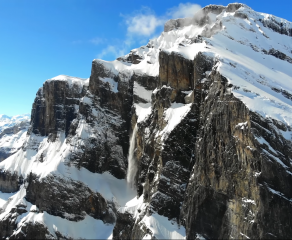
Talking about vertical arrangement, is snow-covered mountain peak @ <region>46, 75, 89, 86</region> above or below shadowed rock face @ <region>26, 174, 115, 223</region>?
above

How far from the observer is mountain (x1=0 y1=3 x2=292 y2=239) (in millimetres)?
50312

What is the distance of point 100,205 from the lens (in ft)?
287

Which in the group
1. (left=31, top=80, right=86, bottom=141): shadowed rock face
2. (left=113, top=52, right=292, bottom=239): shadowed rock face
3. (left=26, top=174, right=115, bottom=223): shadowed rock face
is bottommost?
(left=26, top=174, right=115, bottom=223): shadowed rock face

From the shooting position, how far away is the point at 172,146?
230 ft

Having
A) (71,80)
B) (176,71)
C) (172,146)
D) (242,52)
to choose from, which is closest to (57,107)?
(71,80)

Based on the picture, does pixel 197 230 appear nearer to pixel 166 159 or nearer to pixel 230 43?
pixel 166 159

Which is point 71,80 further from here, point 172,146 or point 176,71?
point 172,146

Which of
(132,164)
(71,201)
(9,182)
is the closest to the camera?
(71,201)

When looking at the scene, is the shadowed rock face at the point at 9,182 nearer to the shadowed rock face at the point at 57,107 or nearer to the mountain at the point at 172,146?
the mountain at the point at 172,146

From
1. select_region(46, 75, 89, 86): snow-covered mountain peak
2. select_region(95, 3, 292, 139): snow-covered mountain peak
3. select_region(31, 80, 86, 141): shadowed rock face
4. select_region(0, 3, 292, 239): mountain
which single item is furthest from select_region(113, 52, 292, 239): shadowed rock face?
select_region(46, 75, 89, 86): snow-covered mountain peak

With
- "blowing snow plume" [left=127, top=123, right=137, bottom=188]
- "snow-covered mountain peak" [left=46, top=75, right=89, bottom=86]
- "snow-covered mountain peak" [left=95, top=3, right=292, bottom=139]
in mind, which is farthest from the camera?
"snow-covered mountain peak" [left=46, top=75, right=89, bottom=86]

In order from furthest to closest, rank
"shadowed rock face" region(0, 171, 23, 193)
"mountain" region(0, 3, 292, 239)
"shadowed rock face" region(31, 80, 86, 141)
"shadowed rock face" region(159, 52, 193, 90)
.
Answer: "shadowed rock face" region(31, 80, 86, 141) → "shadowed rock face" region(0, 171, 23, 193) → "shadowed rock face" region(159, 52, 193, 90) → "mountain" region(0, 3, 292, 239)

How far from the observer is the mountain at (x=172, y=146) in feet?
165

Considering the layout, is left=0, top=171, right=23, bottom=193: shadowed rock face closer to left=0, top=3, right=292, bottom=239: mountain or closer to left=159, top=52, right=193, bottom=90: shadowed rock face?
left=0, top=3, right=292, bottom=239: mountain
